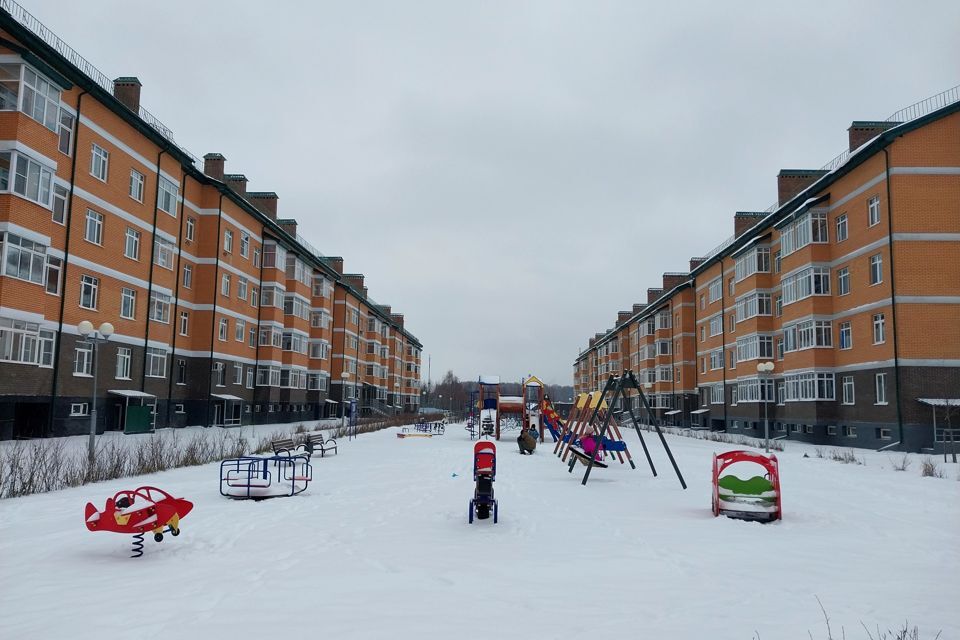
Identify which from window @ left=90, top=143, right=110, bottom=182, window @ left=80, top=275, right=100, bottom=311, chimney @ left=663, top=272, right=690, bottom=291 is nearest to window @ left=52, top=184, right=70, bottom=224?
window @ left=90, top=143, right=110, bottom=182

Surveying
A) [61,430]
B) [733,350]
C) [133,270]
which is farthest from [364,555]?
[733,350]

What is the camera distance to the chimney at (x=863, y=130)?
99.9 ft

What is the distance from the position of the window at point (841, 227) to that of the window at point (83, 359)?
32.8m

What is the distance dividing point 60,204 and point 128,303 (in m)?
5.96

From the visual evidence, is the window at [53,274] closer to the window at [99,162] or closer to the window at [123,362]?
the window at [99,162]

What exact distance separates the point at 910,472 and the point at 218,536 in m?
17.6

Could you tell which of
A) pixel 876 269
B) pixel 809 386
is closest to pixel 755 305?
pixel 809 386

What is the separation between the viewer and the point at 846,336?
29406mm

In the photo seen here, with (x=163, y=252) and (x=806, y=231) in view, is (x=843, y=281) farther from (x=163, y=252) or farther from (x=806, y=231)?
(x=163, y=252)

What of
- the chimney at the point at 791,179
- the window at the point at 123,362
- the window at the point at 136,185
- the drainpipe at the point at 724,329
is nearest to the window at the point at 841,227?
the chimney at the point at 791,179

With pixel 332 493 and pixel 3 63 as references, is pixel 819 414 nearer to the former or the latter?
pixel 332 493

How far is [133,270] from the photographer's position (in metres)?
29.7

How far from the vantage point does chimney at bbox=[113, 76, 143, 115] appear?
3012cm

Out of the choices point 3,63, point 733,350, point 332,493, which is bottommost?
point 332,493
